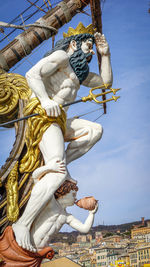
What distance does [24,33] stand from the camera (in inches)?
278

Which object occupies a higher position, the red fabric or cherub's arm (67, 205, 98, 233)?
cherub's arm (67, 205, 98, 233)

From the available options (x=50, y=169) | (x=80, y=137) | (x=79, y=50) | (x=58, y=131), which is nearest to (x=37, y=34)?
(x=79, y=50)

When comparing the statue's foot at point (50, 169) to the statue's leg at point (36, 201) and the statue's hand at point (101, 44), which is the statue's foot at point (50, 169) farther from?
the statue's hand at point (101, 44)

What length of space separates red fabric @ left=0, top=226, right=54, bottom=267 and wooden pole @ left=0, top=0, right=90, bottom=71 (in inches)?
143

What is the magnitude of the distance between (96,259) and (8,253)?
2186 cm

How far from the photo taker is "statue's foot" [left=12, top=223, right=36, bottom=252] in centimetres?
377

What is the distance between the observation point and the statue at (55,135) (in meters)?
3.92

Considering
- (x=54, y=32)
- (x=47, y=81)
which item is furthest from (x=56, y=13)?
(x=47, y=81)

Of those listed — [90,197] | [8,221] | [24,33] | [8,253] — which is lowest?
[8,253]

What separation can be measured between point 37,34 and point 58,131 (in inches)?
139

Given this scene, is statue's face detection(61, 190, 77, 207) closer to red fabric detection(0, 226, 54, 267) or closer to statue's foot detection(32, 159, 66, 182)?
statue's foot detection(32, 159, 66, 182)

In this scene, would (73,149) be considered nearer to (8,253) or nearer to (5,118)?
(5,118)

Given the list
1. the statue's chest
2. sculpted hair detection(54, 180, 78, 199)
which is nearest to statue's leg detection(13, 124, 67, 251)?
sculpted hair detection(54, 180, 78, 199)

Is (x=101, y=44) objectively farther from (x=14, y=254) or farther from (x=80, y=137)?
(x=14, y=254)
